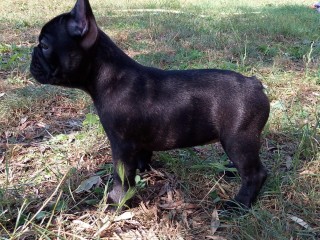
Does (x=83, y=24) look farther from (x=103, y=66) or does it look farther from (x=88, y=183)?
(x=88, y=183)

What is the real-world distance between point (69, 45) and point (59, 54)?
11cm

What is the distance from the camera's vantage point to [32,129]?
14.0ft

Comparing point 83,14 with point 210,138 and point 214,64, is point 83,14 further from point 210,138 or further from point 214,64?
point 214,64

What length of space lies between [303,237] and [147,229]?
1099 millimetres

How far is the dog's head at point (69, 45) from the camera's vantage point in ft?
8.98

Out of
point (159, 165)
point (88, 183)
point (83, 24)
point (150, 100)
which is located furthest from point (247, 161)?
point (83, 24)

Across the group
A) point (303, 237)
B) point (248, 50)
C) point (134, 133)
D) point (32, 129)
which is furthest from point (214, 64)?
point (303, 237)

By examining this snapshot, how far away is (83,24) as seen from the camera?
273 centimetres

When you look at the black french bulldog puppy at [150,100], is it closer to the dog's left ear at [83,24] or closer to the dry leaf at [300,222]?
the dog's left ear at [83,24]

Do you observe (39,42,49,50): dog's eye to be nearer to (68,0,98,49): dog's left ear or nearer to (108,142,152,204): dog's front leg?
(68,0,98,49): dog's left ear

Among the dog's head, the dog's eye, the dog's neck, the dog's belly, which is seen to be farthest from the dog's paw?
the dog's eye

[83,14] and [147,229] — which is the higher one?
[83,14]

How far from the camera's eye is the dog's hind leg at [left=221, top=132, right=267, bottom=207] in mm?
2861

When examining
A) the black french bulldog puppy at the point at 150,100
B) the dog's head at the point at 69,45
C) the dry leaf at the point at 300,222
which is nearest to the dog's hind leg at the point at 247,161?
the black french bulldog puppy at the point at 150,100
